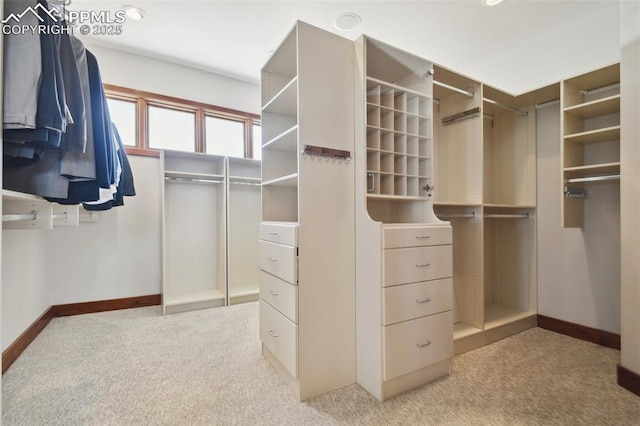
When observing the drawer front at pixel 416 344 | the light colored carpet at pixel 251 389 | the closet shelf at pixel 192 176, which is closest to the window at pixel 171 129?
the closet shelf at pixel 192 176

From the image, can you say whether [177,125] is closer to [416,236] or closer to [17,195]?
[17,195]

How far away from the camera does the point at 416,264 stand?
5.63ft

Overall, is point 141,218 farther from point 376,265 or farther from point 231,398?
point 376,265

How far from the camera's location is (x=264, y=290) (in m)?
2.00

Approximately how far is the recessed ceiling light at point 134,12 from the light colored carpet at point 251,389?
277 centimetres

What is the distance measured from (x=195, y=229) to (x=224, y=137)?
125 centimetres

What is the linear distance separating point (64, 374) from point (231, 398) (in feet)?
3.85

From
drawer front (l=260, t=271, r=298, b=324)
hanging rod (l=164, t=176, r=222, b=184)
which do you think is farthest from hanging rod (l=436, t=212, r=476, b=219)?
hanging rod (l=164, t=176, r=222, b=184)

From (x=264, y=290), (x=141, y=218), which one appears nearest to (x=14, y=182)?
(x=264, y=290)

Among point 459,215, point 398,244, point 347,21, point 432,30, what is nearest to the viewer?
point 398,244

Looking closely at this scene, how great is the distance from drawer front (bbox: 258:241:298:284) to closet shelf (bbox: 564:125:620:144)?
2.30 meters

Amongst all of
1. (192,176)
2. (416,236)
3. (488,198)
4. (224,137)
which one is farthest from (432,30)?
(192,176)

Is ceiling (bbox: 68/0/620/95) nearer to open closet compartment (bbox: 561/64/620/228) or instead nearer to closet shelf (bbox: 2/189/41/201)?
open closet compartment (bbox: 561/64/620/228)

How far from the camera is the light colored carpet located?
4.80 feet
